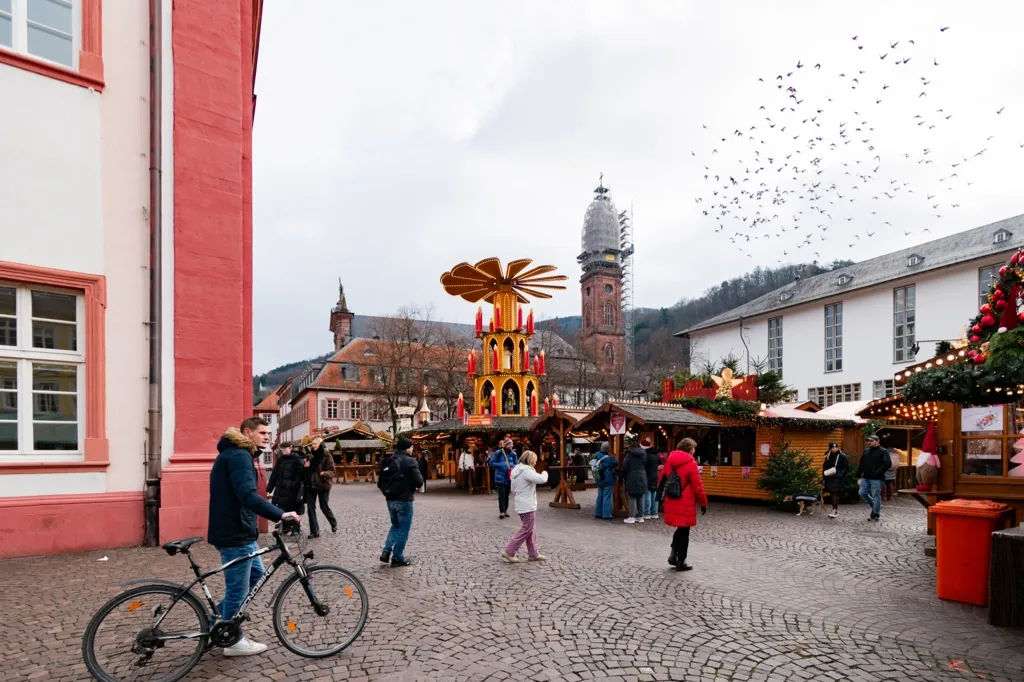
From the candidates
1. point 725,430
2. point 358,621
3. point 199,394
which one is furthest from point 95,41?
point 725,430

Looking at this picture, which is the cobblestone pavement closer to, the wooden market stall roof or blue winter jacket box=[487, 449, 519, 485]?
blue winter jacket box=[487, 449, 519, 485]

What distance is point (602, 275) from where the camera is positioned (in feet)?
281

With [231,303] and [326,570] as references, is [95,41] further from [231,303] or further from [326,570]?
[326,570]

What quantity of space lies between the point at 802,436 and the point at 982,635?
12.9 metres

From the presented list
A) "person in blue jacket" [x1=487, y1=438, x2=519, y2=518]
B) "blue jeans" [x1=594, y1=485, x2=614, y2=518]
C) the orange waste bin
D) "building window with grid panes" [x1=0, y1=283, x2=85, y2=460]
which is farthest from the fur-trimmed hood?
"blue jeans" [x1=594, y1=485, x2=614, y2=518]

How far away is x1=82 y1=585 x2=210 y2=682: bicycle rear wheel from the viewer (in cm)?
422

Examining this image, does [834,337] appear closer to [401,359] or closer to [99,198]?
[401,359]

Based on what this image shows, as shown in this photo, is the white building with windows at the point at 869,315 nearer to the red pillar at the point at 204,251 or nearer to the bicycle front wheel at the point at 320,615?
the red pillar at the point at 204,251

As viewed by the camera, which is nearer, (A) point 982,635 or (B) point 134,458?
(A) point 982,635

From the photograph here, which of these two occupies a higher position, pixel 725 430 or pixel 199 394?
pixel 199 394

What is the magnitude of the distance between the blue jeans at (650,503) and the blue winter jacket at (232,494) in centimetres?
980

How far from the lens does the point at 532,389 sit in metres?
25.9

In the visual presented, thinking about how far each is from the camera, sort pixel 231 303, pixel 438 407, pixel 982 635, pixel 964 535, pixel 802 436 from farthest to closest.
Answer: pixel 438 407
pixel 802 436
pixel 231 303
pixel 964 535
pixel 982 635

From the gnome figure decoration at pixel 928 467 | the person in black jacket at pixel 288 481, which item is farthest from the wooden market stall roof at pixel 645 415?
the person in black jacket at pixel 288 481
